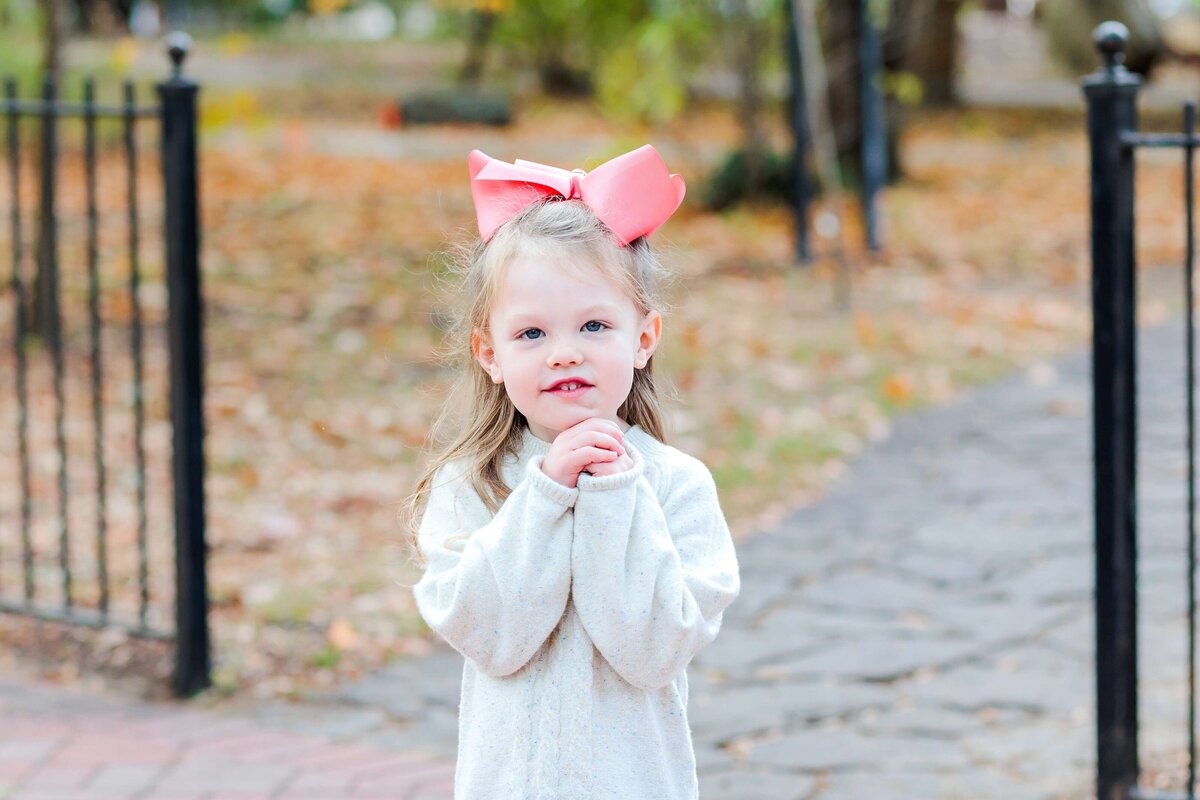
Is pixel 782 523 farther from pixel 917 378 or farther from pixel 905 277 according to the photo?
pixel 905 277

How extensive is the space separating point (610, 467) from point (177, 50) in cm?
275

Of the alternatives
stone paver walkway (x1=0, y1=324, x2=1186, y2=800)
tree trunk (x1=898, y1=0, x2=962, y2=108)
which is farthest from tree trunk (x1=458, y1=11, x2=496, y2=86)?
stone paver walkway (x1=0, y1=324, x2=1186, y2=800)

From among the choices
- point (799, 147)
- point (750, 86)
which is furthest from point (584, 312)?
point (750, 86)

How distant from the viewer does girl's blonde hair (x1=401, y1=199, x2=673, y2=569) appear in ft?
6.27

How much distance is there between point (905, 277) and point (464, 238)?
8.27 m

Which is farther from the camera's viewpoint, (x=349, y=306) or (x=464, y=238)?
(x=349, y=306)

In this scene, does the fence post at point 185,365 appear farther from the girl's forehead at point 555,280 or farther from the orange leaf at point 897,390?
the orange leaf at point 897,390

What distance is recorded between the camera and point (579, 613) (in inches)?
73.9

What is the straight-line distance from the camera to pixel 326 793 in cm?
358

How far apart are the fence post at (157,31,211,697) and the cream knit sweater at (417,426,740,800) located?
7.56 ft

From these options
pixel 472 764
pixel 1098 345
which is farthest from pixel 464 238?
Result: pixel 1098 345

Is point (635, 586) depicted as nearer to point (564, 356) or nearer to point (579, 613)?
point (579, 613)

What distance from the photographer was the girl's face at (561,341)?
6.16 feet

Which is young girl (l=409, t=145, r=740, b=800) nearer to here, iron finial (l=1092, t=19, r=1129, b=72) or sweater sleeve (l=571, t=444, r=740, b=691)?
sweater sleeve (l=571, t=444, r=740, b=691)
